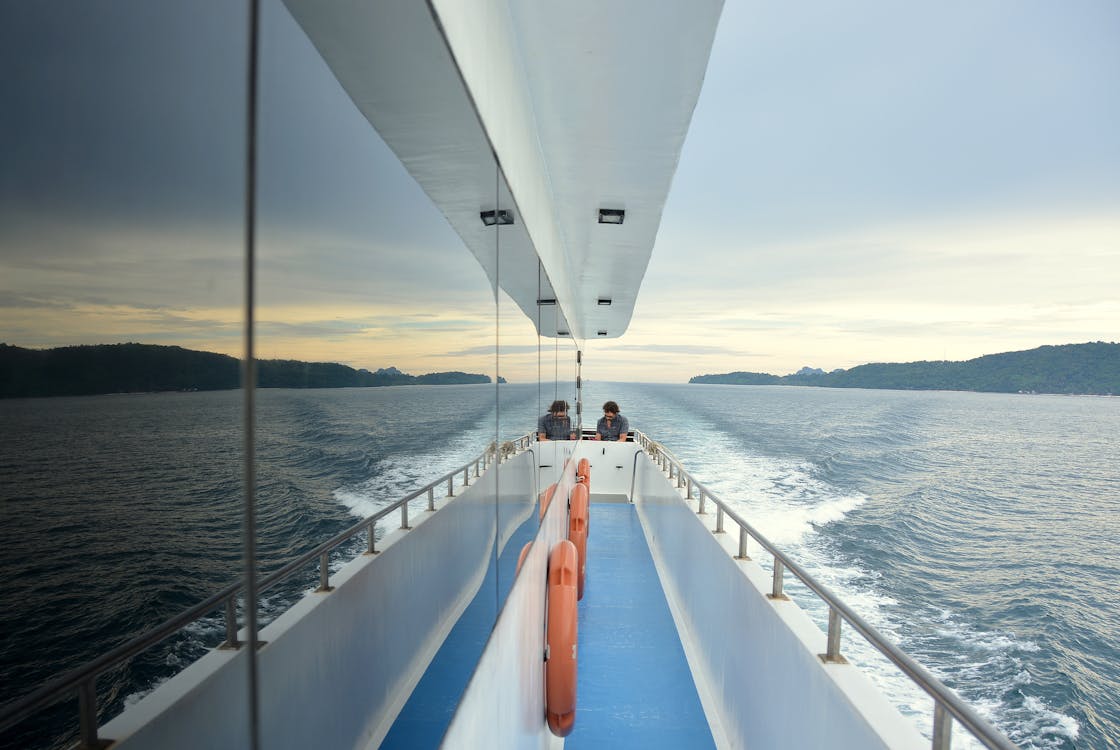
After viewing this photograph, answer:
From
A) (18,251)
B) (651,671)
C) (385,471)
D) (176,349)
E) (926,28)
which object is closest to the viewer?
(18,251)

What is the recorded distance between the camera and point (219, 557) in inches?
19.2

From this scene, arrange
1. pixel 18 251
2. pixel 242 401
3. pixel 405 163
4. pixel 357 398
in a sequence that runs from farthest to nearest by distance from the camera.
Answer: pixel 405 163, pixel 357 398, pixel 242 401, pixel 18 251

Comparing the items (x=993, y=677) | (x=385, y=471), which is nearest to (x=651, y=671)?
(x=385, y=471)

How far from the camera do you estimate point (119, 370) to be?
350mm

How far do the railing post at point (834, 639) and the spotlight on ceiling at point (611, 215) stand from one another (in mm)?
2780

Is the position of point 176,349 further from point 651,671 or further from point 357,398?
point 651,671

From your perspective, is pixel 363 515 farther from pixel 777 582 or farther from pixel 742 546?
pixel 742 546

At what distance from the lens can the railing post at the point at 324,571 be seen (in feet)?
2.48

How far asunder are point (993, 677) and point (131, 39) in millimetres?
9843

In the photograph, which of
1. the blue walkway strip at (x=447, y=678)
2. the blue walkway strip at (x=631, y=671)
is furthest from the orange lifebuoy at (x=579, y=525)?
the blue walkway strip at (x=447, y=678)

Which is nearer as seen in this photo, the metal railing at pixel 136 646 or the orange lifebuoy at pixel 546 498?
the metal railing at pixel 136 646

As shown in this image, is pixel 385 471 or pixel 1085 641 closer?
pixel 385 471

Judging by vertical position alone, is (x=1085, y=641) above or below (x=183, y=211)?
below

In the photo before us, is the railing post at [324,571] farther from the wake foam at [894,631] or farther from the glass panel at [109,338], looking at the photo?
the wake foam at [894,631]
